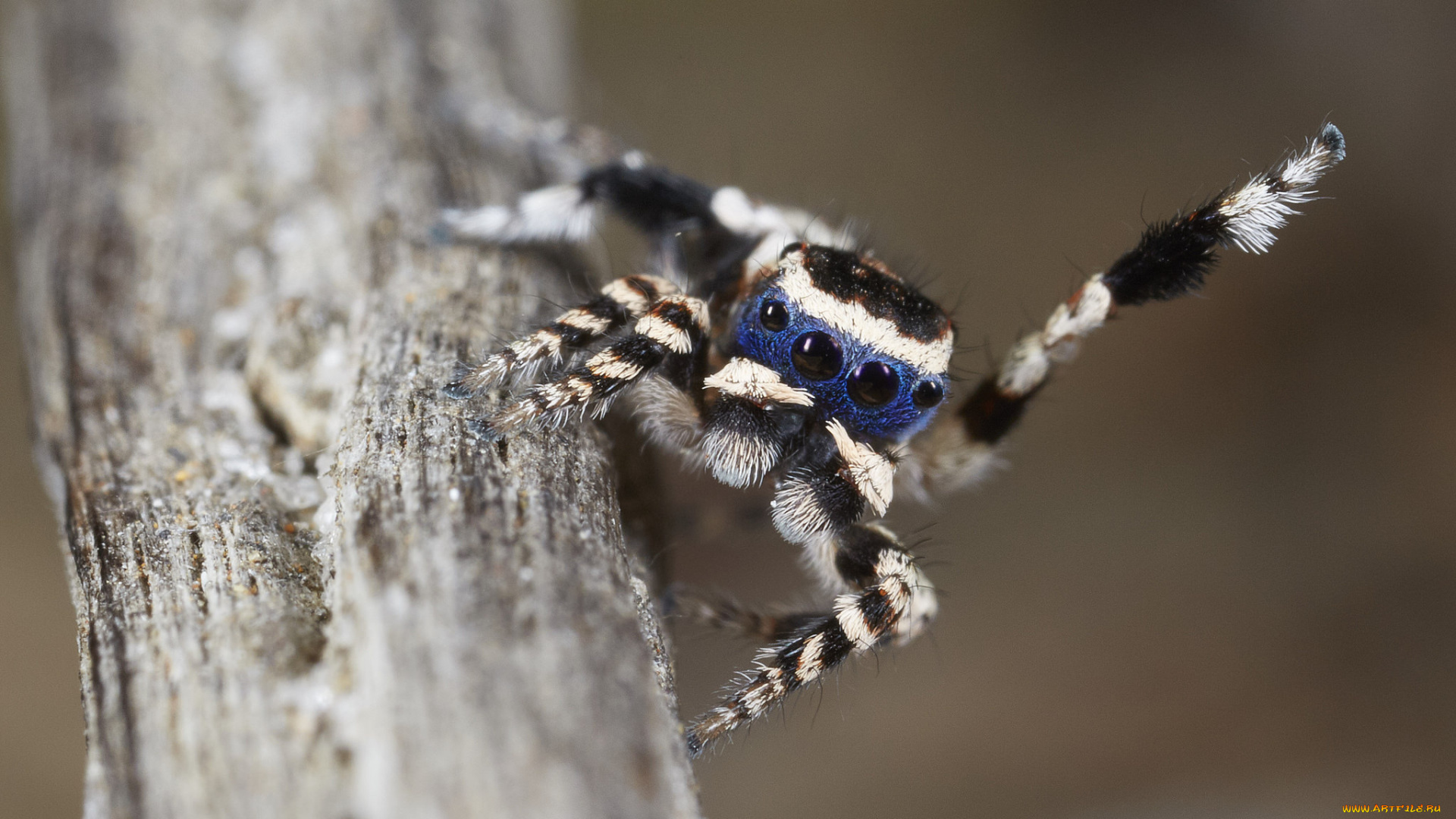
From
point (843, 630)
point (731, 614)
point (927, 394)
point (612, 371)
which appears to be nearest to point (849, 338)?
point (927, 394)

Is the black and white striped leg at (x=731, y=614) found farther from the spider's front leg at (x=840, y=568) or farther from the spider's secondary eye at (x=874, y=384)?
the spider's secondary eye at (x=874, y=384)

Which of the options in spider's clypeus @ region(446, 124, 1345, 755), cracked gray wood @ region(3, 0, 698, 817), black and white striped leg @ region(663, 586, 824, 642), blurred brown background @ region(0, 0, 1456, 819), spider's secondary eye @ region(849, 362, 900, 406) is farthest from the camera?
blurred brown background @ region(0, 0, 1456, 819)

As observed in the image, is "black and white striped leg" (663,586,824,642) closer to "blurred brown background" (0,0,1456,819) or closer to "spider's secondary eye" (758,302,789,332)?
"blurred brown background" (0,0,1456,819)

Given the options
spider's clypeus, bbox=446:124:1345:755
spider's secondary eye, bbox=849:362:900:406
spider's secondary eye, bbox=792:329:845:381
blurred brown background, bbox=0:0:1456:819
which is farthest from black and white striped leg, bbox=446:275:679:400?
blurred brown background, bbox=0:0:1456:819

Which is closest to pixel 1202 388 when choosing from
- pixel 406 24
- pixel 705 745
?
pixel 705 745

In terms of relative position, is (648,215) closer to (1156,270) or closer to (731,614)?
(731,614)

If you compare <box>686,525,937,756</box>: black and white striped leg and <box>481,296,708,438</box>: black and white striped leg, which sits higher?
<box>481,296,708,438</box>: black and white striped leg

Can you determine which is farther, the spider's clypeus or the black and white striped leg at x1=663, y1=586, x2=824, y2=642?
the black and white striped leg at x1=663, y1=586, x2=824, y2=642
